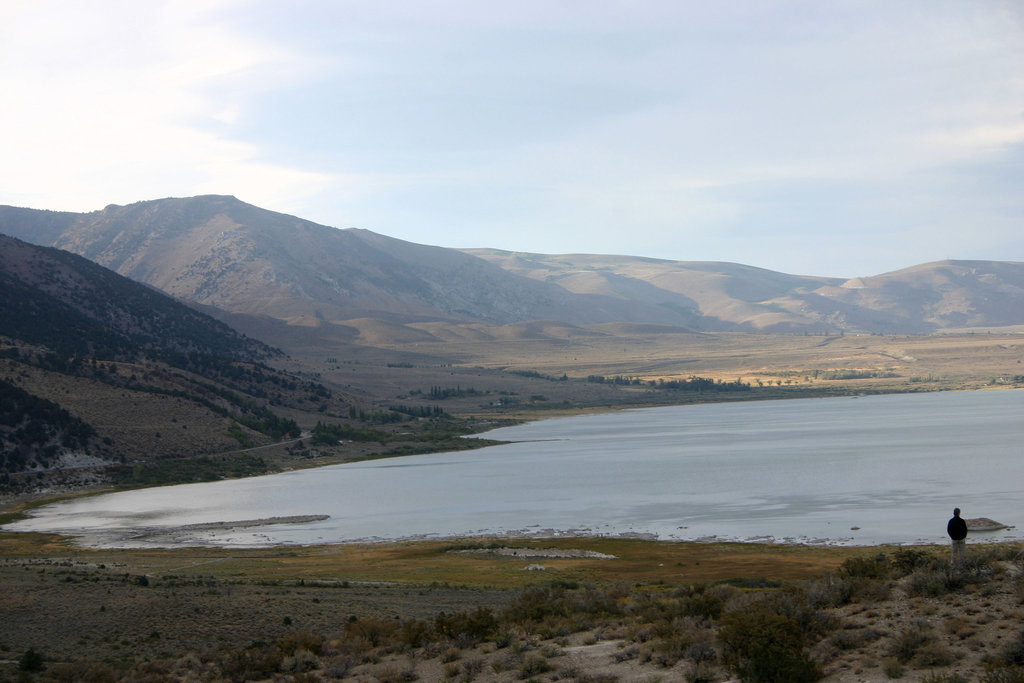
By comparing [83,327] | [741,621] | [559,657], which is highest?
[83,327]

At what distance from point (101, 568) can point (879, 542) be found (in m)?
30.9

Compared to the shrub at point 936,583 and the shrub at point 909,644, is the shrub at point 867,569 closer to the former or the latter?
the shrub at point 936,583

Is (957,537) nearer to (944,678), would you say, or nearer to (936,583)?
(936,583)

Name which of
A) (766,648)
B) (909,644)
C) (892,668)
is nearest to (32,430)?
(766,648)

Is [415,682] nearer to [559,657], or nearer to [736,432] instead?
[559,657]

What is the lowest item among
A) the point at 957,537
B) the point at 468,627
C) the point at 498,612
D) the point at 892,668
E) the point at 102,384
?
the point at 498,612

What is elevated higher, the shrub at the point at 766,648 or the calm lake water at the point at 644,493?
the shrub at the point at 766,648

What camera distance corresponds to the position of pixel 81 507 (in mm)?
65625

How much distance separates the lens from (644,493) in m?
62.1

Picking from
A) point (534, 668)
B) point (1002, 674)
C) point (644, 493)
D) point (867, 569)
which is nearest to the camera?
point (1002, 674)

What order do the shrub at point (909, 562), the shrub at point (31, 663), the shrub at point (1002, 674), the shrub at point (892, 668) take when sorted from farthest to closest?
the shrub at point (31, 663) < the shrub at point (909, 562) < the shrub at point (892, 668) < the shrub at point (1002, 674)

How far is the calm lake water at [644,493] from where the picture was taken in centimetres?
4812

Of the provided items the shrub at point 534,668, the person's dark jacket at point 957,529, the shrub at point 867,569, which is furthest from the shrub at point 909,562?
the shrub at point 534,668

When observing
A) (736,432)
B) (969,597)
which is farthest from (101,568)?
(736,432)
